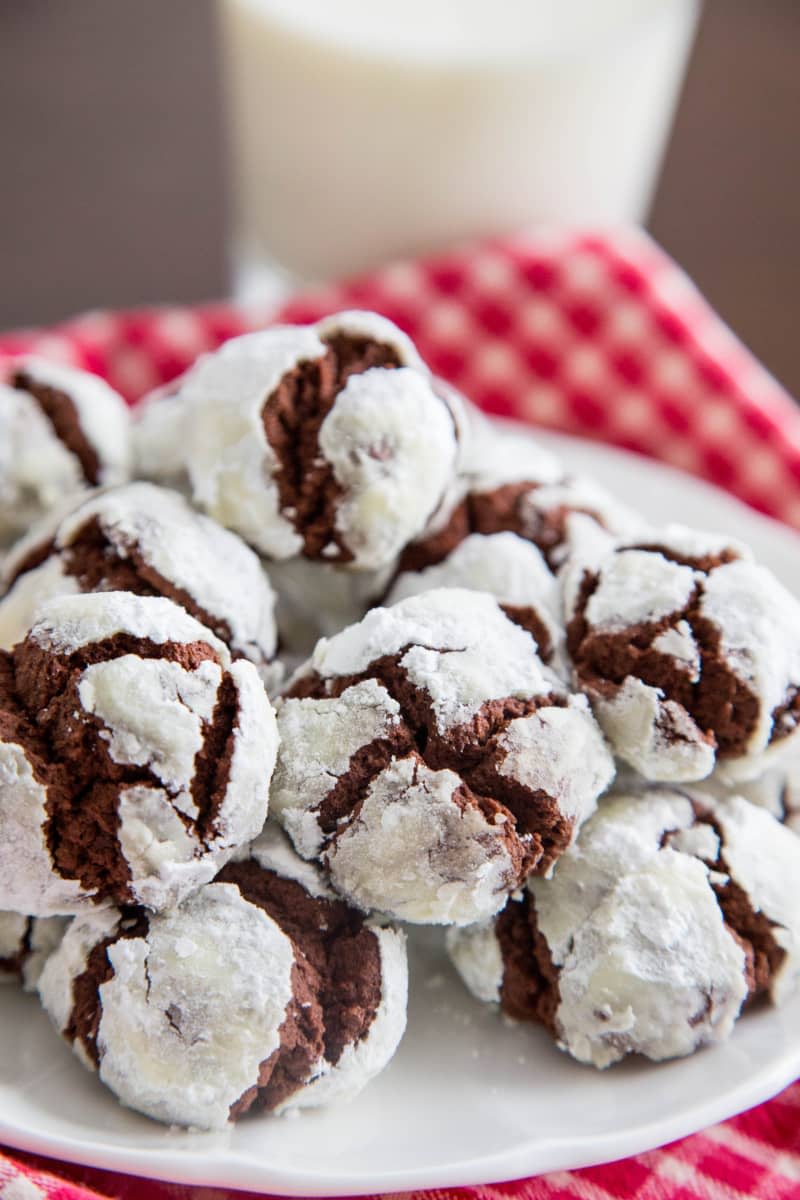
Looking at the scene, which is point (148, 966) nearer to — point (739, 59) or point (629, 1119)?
point (629, 1119)

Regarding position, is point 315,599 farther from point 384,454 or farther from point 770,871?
point 770,871

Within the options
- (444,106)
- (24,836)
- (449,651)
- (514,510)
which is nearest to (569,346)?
(444,106)

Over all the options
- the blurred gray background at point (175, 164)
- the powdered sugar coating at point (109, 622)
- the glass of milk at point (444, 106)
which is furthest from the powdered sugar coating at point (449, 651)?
the blurred gray background at point (175, 164)

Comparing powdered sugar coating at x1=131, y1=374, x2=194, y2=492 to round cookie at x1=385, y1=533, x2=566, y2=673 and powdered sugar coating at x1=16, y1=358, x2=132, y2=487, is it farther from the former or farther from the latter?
Answer: round cookie at x1=385, y1=533, x2=566, y2=673

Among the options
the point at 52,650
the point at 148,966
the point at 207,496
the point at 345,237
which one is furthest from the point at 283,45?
the point at 148,966

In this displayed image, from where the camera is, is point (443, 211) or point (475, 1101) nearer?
point (475, 1101)

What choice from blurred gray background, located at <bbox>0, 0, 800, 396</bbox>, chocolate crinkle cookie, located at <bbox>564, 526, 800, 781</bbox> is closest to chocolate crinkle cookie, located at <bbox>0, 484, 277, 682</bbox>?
chocolate crinkle cookie, located at <bbox>564, 526, 800, 781</bbox>
